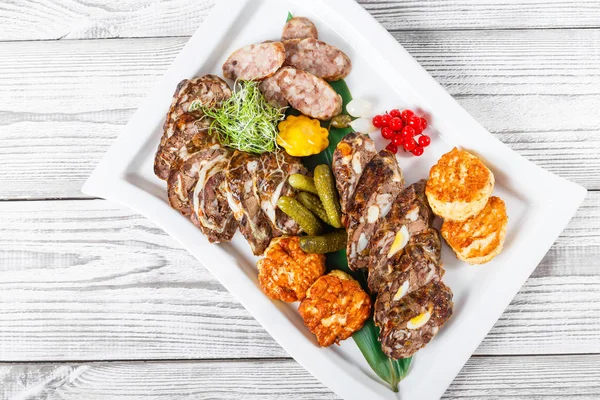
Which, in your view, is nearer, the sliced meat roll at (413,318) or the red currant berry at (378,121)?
the sliced meat roll at (413,318)

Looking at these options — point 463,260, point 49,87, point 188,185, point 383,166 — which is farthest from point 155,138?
point 463,260

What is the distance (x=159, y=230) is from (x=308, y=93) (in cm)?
123

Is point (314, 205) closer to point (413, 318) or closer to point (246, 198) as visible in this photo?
point (246, 198)

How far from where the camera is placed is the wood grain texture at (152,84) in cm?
326

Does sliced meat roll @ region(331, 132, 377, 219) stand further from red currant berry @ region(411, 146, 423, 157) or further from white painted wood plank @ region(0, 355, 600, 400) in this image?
white painted wood plank @ region(0, 355, 600, 400)

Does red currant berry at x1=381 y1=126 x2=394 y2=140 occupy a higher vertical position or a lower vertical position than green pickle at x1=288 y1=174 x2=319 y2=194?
higher

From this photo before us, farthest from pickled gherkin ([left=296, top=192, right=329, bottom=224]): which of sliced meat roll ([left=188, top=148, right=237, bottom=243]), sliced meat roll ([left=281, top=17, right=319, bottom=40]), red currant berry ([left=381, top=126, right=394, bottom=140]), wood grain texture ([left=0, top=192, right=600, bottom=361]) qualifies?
sliced meat roll ([left=281, top=17, right=319, bottom=40])

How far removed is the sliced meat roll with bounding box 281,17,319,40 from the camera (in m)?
3.11

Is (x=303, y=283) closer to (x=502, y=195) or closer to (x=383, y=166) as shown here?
(x=383, y=166)

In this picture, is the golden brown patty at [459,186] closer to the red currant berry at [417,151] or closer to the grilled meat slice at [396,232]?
the grilled meat slice at [396,232]

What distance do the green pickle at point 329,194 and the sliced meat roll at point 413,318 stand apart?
478mm

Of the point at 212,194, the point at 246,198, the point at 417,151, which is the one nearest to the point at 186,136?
the point at 212,194

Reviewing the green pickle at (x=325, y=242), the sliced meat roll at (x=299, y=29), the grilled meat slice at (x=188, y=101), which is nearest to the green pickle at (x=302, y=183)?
the green pickle at (x=325, y=242)

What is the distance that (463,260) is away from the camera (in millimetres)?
2943
